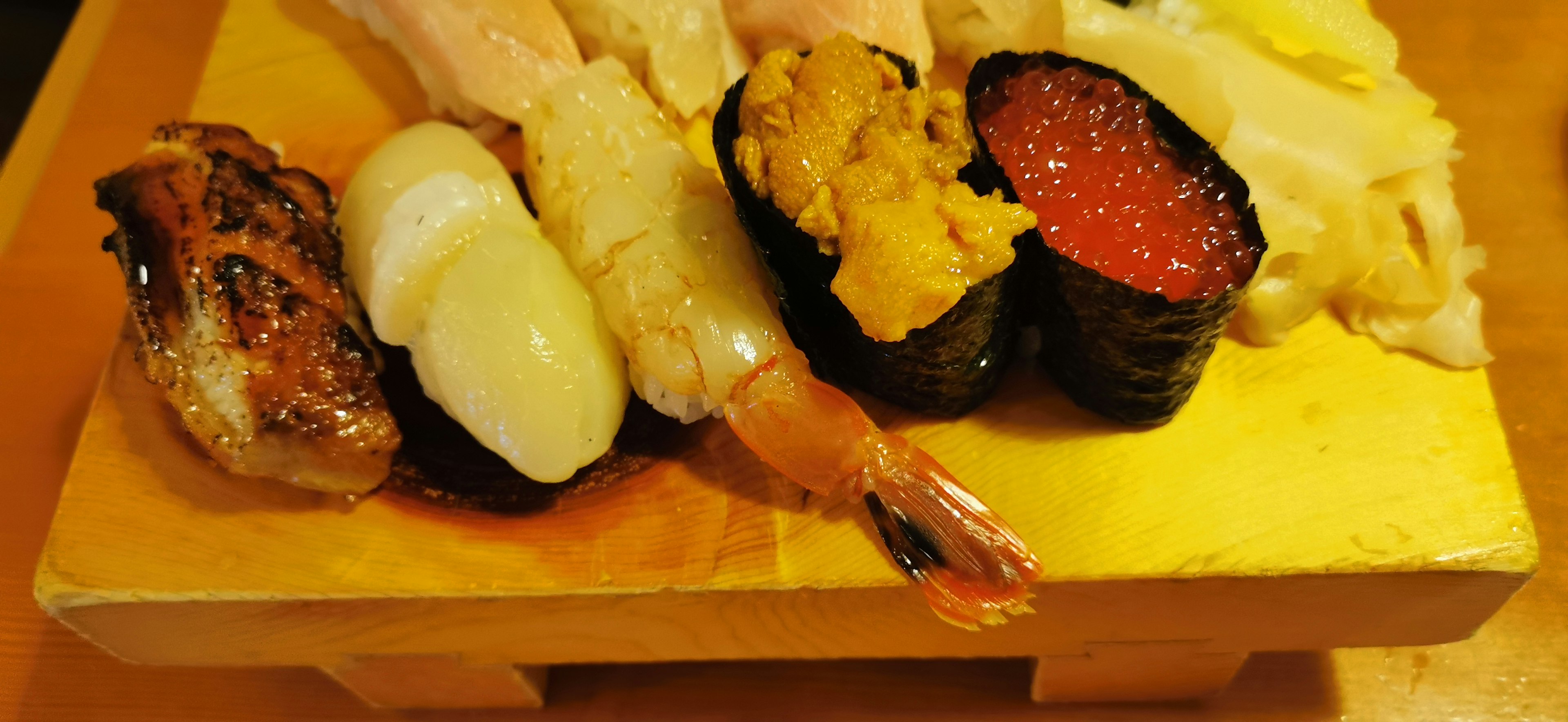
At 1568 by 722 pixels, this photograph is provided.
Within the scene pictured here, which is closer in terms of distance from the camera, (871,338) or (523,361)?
(871,338)

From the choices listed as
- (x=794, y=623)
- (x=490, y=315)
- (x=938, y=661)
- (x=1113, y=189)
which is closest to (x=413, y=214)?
(x=490, y=315)

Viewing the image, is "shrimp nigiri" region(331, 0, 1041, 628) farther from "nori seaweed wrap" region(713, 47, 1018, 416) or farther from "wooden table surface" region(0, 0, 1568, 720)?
"wooden table surface" region(0, 0, 1568, 720)

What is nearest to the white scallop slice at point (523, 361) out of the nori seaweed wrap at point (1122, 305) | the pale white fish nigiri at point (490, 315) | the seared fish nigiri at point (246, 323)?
the pale white fish nigiri at point (490, 315)

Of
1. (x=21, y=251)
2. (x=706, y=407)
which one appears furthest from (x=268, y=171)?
(x=21, y=251)

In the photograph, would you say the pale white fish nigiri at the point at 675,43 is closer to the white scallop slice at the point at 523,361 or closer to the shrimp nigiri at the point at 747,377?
the shrimp nigiri at the point at 747,377

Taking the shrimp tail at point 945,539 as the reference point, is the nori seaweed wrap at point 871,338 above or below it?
above

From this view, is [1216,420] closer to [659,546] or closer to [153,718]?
[659,546]

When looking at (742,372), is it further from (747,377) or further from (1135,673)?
(1135,673)
